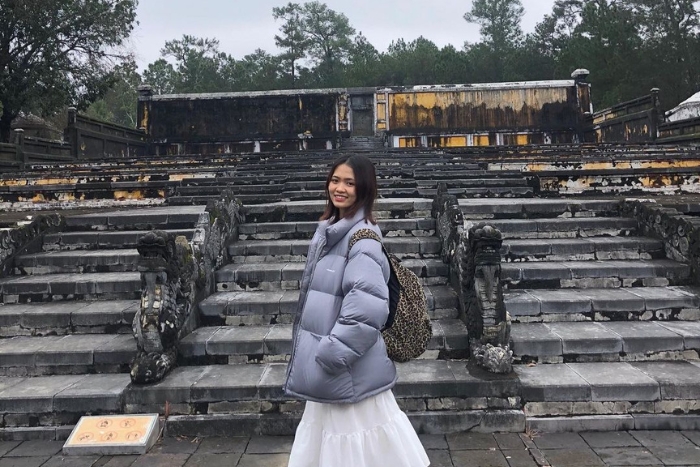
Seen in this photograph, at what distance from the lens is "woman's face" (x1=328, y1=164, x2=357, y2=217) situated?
206 centimetres

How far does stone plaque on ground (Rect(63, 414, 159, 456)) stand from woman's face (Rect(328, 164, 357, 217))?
2213mm

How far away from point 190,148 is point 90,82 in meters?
4.02

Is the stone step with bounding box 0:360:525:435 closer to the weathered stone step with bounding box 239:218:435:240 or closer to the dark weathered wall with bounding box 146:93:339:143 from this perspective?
the weathered stone step with bounding box 239:218:435:240

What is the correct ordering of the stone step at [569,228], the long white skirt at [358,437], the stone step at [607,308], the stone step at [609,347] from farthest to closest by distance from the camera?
the stone step at [569,228] → the stone step at [607,308] → the stone step at [609,347] → the long white skirt at [358,437]

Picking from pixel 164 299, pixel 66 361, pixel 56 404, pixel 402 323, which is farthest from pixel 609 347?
pixel 66 361

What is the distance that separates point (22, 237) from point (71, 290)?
1182mm

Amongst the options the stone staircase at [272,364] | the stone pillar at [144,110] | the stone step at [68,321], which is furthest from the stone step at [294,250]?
the stone pillar at [144,110]

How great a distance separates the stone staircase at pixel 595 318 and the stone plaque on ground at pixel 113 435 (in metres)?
2.63

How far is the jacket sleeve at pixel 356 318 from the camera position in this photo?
1806 millimetres

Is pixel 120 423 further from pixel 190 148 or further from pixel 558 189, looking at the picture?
pixel 190 148

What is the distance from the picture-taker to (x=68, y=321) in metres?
4.26

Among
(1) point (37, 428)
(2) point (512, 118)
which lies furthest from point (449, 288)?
(2) point (512, 118)

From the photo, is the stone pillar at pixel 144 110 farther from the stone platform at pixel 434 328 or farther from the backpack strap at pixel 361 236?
the backpack strap at pixel 361 236

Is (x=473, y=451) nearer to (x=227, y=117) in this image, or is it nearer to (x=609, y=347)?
(x=609, y=347)
